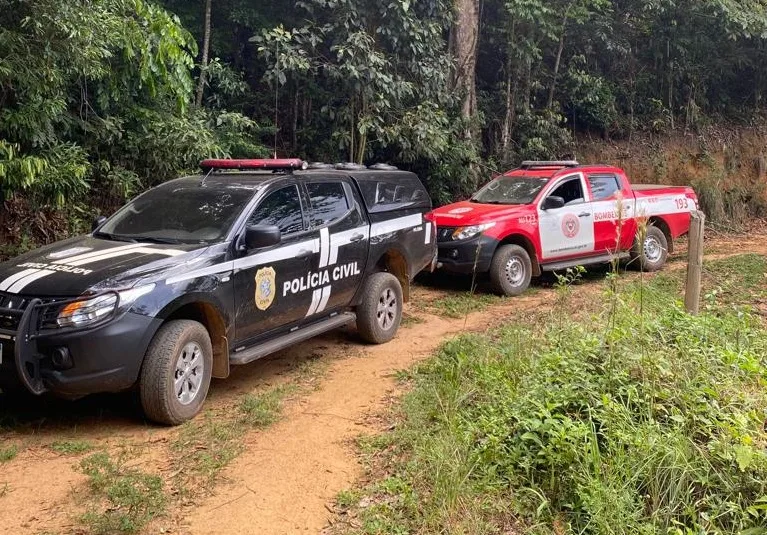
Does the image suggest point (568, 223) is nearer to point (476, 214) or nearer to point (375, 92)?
point (476, 214)

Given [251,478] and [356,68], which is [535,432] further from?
[356,68]

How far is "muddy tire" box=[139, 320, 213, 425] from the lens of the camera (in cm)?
445

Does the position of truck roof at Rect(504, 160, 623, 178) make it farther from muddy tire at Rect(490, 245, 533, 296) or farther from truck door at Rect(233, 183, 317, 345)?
truck door at Rect(233, 183, 317, 345)

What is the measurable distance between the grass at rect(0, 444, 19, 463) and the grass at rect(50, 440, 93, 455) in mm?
210

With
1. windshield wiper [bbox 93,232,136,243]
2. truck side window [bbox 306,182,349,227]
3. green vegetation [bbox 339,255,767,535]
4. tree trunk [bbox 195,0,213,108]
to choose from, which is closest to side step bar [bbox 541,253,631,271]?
truck side window [bbox 306,182,349,227]

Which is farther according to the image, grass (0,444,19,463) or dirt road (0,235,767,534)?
grass (0,444,19,463)

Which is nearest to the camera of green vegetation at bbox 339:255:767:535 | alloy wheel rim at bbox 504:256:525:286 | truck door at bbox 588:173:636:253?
green vegetation at bbox 339:255:767:535

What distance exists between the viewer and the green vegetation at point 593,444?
10.9ft

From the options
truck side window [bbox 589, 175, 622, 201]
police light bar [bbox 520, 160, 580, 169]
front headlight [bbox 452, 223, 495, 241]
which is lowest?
front headlight [bbox 452, 223, 495, 241]

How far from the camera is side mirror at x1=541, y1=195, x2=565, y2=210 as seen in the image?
938cm

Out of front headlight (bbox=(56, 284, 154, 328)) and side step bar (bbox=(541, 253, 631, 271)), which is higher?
front headlight (bbox=(56, 284, 154, 328))

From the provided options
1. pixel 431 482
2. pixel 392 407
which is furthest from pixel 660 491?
pixel 392 407

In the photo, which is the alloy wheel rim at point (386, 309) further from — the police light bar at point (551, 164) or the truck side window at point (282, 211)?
the police light bar at point (551, 164)

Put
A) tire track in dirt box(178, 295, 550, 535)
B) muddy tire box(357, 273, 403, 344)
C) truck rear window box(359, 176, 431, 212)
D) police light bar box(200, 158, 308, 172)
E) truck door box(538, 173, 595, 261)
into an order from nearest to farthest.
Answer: tire track in dirt box(178, 295, 550, 535) → police light bar box(200, 158, 308, 172) → muddy tire box(357, 273, 403, 344) → truck rear window box(359, 176, 431, 212) → truck door box(538, 173, 595, 261)
